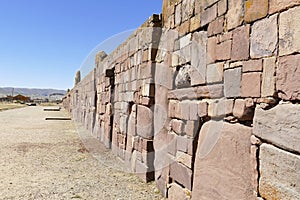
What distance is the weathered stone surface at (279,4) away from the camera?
2.27 m

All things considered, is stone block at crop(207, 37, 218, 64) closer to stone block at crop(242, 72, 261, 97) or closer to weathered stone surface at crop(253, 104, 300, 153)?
stone block at crop(242, 72, 261, 97)

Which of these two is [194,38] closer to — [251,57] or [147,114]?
[251,57]

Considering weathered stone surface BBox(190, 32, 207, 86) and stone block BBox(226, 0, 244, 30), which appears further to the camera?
weathered stone surface BBox(190, 32, 207, 86)

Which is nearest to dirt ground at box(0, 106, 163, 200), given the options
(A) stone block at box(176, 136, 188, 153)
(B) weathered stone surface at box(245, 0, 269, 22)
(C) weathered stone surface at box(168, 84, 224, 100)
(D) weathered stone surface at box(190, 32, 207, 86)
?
(A) stone block at box(176, 136, 188, 153)

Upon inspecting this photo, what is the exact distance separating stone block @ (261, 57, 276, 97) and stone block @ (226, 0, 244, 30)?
0.59 metres

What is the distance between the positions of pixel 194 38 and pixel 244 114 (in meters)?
1.40

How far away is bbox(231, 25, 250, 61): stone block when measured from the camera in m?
2.79

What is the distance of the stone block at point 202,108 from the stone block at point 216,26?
2.67ft

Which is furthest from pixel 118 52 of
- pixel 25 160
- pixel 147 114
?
pixel 25 160

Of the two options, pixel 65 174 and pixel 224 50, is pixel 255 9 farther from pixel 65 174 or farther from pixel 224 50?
pixel 65 174

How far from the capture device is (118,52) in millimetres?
7590

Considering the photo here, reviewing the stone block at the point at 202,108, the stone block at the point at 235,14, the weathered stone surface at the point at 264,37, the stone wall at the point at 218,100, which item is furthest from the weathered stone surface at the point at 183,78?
the weathered stone surface at the point at 264,37

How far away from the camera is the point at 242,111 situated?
2.84 m

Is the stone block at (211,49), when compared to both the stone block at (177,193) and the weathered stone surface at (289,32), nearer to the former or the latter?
the weathered stone surface at (289,32)
